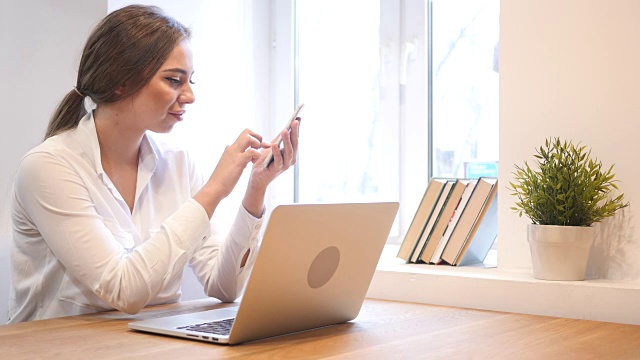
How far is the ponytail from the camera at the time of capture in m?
1.78

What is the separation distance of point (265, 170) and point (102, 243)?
37cm

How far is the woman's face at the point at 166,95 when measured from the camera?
1715 mm

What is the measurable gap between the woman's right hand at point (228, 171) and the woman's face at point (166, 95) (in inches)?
8.3

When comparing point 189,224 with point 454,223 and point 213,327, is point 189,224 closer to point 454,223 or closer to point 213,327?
point 213,327

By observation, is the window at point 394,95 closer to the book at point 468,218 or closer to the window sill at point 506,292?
the book at point 468,218

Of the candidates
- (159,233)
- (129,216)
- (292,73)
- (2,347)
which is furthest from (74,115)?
(292,73)

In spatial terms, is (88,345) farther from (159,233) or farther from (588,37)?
(588,37)

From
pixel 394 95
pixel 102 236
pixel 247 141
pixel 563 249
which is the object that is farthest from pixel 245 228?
pixel 394 95

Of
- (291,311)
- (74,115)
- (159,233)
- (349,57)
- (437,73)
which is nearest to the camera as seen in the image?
(291,311)

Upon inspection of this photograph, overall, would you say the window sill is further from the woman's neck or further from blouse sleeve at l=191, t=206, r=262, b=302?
the woman's neck

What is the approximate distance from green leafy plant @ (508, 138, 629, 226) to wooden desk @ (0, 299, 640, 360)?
21cm

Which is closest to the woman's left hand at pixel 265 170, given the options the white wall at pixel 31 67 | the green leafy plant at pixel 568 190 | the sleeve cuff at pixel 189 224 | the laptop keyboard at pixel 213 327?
the sleeve cuff at pixel 189 224

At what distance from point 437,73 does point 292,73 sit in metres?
0.52

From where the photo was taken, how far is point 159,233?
4.97ft
